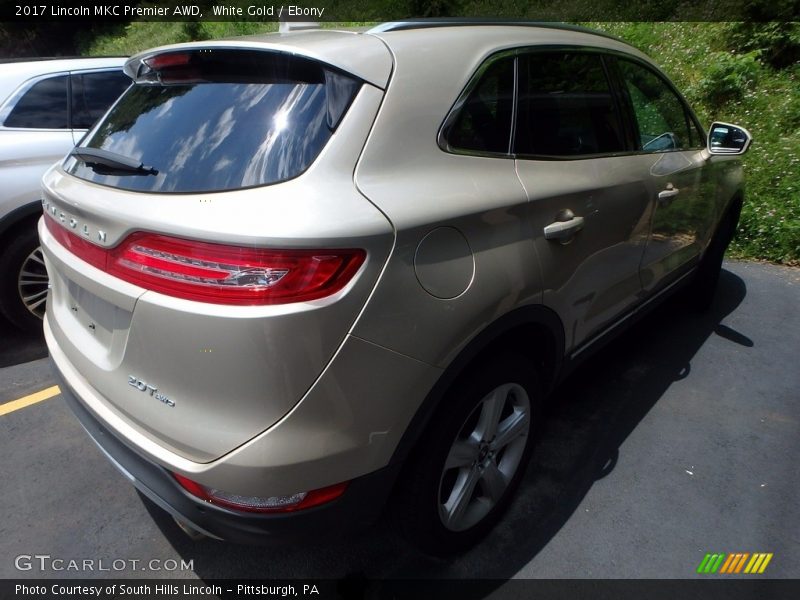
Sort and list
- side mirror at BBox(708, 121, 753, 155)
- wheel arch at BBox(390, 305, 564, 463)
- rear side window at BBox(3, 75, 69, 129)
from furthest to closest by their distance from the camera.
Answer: rear side window at BBox(3, 75, 69, 129) < side mirror at BBox(708, 121, 753, 155) < wheel arch at BBox(390, 305, 564, 463)

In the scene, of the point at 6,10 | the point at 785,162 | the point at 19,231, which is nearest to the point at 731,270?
the point at 785,162

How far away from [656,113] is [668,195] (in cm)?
58

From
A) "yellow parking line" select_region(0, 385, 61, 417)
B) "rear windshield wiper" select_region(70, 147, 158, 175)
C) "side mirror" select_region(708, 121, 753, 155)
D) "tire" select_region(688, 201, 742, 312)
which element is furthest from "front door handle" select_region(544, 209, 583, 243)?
"yellow parking line" select_region(0, 385, 61, 417)

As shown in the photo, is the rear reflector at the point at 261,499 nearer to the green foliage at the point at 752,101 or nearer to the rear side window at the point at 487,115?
the rear side window at the point at 487,115

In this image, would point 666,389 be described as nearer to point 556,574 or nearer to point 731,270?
point 556,574

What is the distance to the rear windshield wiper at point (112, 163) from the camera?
181cm

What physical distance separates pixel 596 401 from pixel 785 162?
431 cm

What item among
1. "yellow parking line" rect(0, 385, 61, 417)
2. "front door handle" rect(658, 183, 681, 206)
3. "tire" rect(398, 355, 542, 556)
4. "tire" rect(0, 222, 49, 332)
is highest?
"front door handle" rect(658, 183, 681, 206)

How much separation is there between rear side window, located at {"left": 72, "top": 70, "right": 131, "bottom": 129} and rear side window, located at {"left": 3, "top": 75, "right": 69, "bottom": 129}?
0.23 ft

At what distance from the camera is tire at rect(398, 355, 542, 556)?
1.91m

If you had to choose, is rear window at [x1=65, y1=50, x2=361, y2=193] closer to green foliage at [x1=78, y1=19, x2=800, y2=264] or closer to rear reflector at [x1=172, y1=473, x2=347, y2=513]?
rear reflector at [x1=172, y1=473, x2=347, y2=513]

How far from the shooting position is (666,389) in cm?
345

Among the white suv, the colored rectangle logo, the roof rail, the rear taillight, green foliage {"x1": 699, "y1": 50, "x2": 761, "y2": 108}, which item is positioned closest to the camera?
the rear taillight

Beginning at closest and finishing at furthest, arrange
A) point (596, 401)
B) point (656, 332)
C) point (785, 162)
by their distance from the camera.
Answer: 1. point (596, 401)
2. point (656, 332)
3. point (785, 162)
